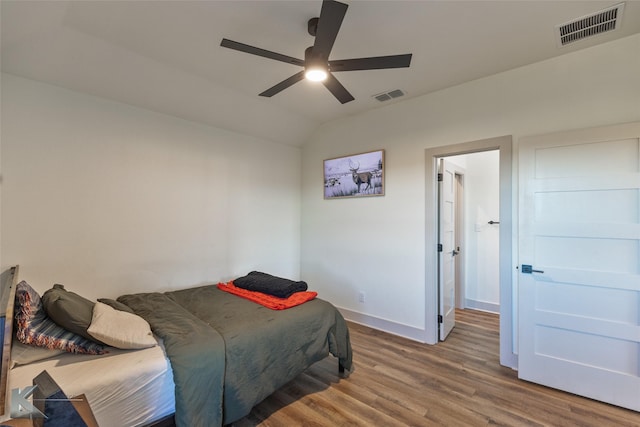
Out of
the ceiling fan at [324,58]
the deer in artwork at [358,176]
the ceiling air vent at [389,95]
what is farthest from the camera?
the deer in artwork at [358,176]

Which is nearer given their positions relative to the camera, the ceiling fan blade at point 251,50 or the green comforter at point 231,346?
the green comforter at point 231,346

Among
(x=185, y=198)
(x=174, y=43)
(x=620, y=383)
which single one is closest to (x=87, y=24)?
(x=174, y=43)

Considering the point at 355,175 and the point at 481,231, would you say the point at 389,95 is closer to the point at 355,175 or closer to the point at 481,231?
the point at 355,175

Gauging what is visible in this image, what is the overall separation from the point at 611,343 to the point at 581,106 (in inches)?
75.1

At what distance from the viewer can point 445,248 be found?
3.30 metres

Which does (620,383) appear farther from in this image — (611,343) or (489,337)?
(489,337)

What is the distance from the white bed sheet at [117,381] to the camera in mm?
1358

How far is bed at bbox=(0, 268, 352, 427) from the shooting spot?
1424mm

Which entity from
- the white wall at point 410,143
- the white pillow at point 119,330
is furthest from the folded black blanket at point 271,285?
the white wall at point 410,143

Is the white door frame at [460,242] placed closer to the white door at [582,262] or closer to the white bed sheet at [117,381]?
the white door at [582,262]

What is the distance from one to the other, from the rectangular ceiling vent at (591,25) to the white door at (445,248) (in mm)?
1442

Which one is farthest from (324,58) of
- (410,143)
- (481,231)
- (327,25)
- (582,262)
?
(481,231)

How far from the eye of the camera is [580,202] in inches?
89.0

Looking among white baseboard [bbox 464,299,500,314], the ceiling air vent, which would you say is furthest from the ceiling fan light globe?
white baseboard [bbox 464,299,500,314]
